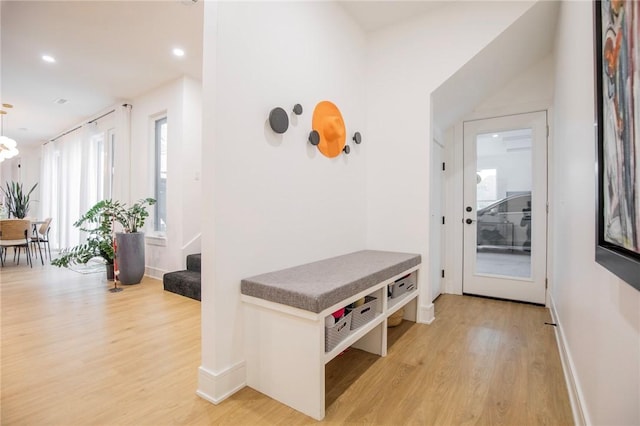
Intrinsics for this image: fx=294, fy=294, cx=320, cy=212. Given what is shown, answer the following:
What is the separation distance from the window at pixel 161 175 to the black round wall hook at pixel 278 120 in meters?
3.25

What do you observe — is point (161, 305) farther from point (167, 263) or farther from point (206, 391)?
point (206, 391)

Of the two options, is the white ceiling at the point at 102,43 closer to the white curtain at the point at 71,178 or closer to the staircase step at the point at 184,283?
the white curtain at the point at 71,178

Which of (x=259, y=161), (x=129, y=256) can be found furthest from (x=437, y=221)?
(x=129, y=256)

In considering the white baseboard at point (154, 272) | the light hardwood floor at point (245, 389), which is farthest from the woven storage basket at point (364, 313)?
the white baseboard at point (154, 272)

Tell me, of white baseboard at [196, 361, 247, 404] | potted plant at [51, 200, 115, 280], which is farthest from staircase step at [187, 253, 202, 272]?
white baseboard at [196, 361, 247, 404]

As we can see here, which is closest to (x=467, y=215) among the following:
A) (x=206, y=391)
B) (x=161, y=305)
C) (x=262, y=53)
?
(x=262, y=53)

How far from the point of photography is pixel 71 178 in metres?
6.74

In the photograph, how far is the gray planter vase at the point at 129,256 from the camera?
13.1ft

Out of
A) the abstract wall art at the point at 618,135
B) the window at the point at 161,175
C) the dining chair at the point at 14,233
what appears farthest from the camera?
the dining chair at the point at 14,233

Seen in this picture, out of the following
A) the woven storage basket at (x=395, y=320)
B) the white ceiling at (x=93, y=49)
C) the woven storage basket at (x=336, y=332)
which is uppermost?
the white ceiling at (x=93, y=49)

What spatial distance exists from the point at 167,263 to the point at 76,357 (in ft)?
7.51

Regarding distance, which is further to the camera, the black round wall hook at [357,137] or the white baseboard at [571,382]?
the black round wall hook at [357,137]

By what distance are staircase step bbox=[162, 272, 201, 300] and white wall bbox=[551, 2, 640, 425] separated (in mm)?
3280

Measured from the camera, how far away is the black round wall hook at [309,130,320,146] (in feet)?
7.75
